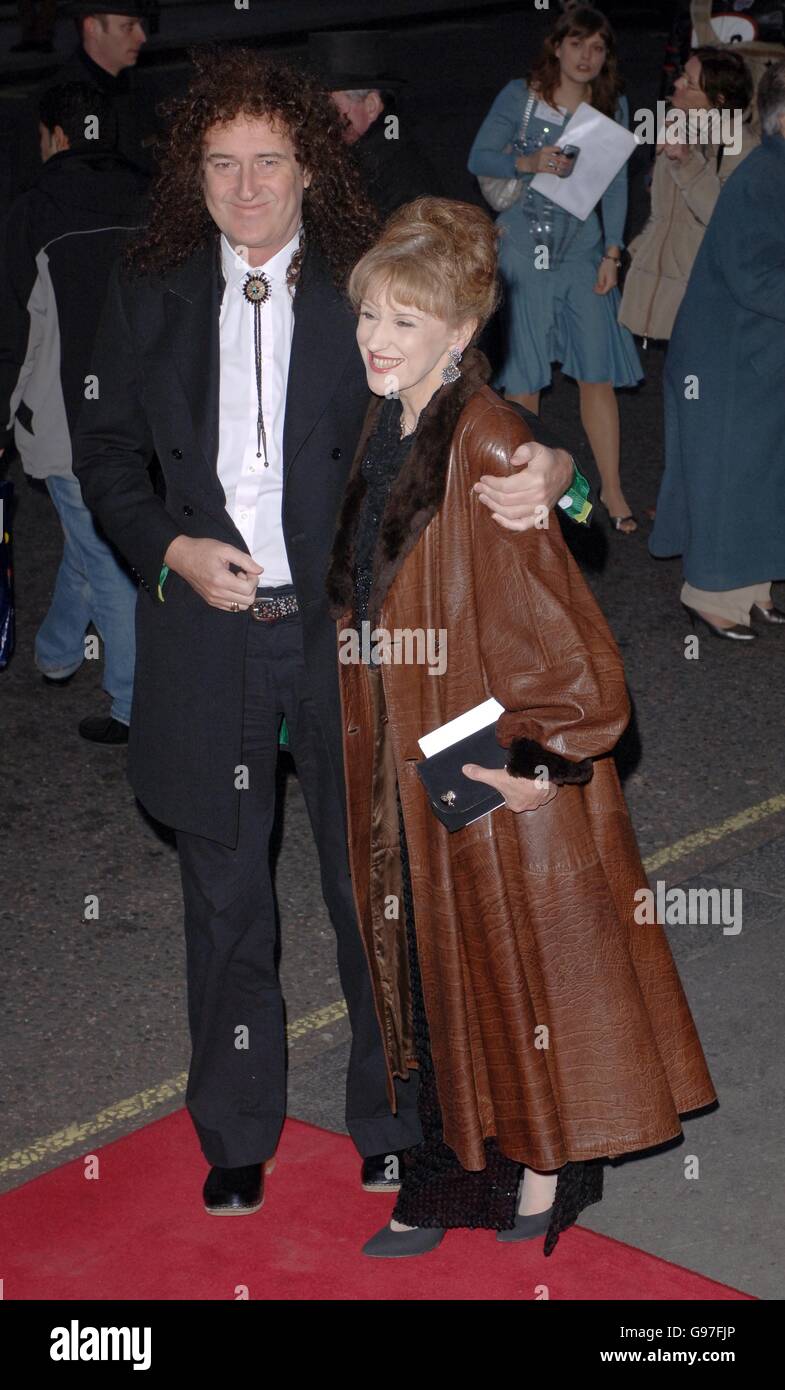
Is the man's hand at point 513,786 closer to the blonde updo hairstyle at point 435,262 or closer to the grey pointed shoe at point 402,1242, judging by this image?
the blonde updo hairstyle at point 435,262

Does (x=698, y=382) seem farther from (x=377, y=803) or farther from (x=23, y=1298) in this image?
(x=23, y=1298)

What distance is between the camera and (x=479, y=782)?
12.1 feet

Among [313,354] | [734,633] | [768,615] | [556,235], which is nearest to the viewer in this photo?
[313,354]

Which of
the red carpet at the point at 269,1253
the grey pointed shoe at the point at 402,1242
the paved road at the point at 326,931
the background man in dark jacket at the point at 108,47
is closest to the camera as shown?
the red carpet at the point at 269,1253

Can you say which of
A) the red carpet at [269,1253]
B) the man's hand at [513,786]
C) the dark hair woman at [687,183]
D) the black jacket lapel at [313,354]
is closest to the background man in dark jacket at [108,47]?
the dark hair woman at [687,183]

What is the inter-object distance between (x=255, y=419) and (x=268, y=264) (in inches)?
12.8

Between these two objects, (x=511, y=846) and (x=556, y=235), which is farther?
(x=556, y=235)

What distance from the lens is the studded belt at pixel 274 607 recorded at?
398 centimetres

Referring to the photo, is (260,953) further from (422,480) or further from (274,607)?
(422,480)

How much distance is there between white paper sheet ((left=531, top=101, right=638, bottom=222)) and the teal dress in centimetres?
9

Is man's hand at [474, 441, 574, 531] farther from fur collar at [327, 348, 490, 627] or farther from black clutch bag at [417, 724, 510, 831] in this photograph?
black clutch bag at [417, 724, 510, 831]

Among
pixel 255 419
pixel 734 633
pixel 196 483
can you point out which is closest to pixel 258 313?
pixel 255 419

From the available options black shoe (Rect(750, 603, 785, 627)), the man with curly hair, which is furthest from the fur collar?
black shoe (Rect(750, 603, 785, 627))

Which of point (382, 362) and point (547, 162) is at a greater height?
point (382, 362)
